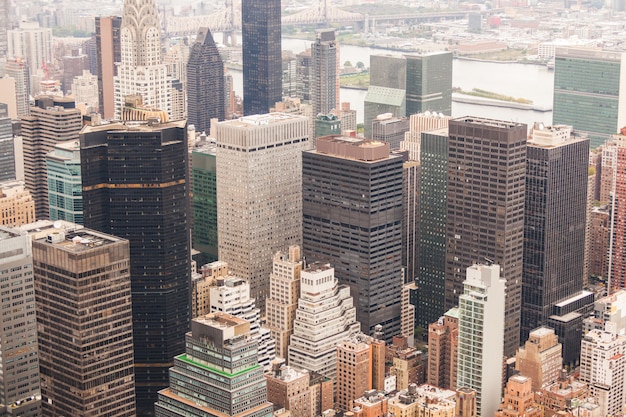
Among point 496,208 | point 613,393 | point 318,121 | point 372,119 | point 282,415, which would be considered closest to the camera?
point 282,415

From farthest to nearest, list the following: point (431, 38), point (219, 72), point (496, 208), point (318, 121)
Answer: point (431, 38) < point (219, 72) < point (318, 121) < point (496, 208)

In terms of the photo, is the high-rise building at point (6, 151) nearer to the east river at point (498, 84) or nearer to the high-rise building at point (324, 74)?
the east river at point (498, 84)

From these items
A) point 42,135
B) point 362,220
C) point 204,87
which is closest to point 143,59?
point 42,135

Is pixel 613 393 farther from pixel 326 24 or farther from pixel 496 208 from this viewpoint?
pixel 326 24

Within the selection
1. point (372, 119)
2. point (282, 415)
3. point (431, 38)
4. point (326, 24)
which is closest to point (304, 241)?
point (282, 415)

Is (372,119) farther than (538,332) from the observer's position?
Yes

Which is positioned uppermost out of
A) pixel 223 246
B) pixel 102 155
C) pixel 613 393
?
pixel 102 155

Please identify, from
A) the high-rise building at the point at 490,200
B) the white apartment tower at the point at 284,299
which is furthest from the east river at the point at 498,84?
the white apartment tower at the point at 284,299
